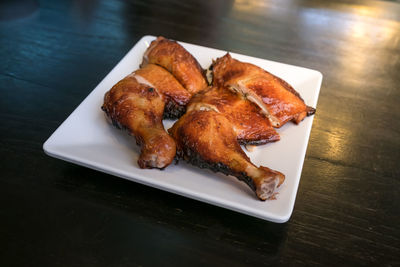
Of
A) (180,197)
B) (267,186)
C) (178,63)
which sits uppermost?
(178,63)

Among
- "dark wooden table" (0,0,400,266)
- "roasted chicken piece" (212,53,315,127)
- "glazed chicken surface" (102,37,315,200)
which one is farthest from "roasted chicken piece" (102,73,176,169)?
"roasted chicken piece" (212,53,315,127)

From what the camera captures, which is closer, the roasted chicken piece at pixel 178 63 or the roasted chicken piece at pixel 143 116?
the roasted chicken piece at pixel 143 116

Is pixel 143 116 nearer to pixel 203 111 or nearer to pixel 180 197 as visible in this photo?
pixel 203 111

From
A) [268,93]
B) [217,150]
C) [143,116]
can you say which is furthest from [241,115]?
[143,116]

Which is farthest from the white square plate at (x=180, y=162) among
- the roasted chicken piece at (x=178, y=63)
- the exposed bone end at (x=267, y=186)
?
the roasted chicken piece at (x=178, y=63)

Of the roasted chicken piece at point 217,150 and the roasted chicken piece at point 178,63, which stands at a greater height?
the roasted chicken piece at point 178,63

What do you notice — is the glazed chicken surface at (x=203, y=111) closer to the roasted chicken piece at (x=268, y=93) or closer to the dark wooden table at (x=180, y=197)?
the roasted chicken piece at (x=268, y=93)
